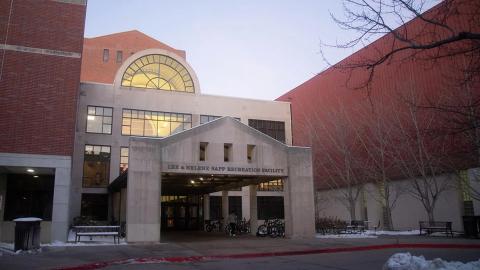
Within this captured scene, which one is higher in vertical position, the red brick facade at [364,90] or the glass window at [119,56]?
the glass window at [119,56]

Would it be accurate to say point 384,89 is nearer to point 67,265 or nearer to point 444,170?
point 444,170

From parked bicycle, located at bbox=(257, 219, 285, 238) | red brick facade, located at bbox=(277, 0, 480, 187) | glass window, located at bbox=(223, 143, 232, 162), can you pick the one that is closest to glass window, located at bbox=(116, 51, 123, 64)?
red brick facade, located at bbox=(277, 0, 480, 187)

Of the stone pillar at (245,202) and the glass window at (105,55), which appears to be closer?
the stone pillar at (245,202)

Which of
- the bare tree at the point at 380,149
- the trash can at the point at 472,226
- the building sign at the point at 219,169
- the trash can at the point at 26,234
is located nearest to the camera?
the trash can at the point at 26,234

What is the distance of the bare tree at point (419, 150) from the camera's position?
32.1 meters

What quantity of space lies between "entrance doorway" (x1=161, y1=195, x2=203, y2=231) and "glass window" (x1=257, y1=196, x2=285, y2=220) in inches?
323

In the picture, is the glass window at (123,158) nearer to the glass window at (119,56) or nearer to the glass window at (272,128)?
the glass window at (272,128)

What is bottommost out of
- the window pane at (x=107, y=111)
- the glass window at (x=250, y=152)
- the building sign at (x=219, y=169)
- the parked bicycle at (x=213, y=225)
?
the parked bicycle at (x=213, y=225)

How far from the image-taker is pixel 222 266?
14102 mm

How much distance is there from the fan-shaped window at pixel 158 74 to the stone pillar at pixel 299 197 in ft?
73.0

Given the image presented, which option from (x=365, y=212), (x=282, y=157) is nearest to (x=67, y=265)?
(x=282, y=157)

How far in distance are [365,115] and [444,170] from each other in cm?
1020

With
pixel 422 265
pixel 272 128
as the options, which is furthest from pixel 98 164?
pixel 422 265

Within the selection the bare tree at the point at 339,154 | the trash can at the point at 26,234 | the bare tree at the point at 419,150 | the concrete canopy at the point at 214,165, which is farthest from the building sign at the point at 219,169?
the bare tree at the point at 339,154
